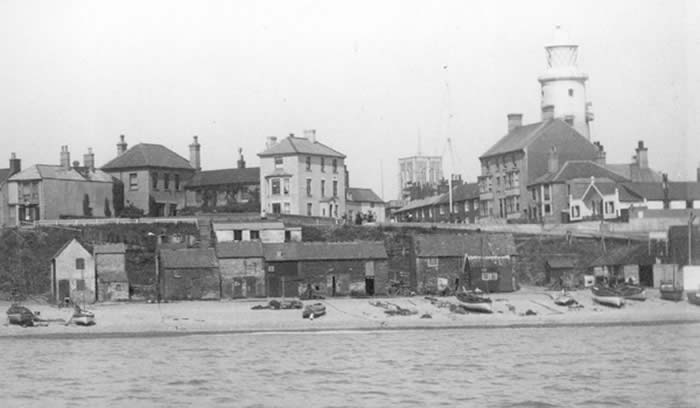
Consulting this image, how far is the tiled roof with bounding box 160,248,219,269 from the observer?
221 ft

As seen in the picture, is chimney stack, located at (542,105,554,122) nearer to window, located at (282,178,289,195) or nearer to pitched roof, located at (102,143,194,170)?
window, located at (282,178,289,195)

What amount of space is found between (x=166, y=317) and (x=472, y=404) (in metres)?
23.4

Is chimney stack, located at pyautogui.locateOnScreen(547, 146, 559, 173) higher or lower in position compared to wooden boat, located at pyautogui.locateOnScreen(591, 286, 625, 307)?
higher

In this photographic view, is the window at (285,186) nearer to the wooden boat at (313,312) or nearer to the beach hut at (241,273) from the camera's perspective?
the beach hut at (241,273)

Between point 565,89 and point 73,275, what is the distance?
39629 mm

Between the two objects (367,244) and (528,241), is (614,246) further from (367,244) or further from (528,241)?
(367,244)

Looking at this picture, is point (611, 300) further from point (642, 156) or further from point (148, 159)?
point (148, 159)

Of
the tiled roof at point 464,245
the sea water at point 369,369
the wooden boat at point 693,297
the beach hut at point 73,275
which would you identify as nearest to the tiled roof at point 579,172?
the tiled roof at point 464,245

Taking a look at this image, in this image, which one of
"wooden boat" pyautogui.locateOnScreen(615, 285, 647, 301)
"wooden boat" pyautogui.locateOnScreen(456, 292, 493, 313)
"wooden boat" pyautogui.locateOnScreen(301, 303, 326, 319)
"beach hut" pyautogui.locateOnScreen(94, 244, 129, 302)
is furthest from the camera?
"beach hut" pyautogui.locateOnScreen(94, 244, 129, 302)

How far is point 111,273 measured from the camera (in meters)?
67.1

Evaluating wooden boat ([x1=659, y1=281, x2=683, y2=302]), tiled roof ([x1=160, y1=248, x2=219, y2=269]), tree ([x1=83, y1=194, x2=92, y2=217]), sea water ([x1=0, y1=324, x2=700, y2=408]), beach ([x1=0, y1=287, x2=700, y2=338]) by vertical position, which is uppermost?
tree ([x1=83, y1=194, x2=92, y2=217])

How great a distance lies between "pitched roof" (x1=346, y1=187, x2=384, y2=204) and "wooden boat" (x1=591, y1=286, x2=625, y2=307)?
121 feet

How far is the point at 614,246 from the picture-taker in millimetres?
72938

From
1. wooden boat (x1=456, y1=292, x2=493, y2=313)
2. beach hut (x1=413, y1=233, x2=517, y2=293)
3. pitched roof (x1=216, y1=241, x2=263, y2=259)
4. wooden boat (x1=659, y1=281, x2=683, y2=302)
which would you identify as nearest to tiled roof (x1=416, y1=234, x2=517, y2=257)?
beach hut (x1=413, y1=233, x2=517, y2=293)
